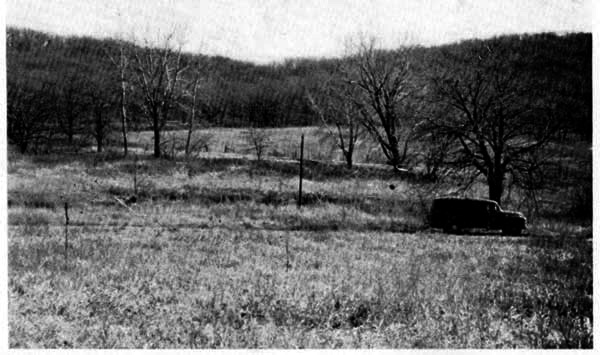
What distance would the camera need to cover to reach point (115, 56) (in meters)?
38.9

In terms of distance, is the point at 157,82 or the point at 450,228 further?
the point at 157,82

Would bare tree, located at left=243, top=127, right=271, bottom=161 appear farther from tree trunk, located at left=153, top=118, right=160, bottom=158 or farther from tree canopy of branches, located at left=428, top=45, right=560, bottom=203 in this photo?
tree canopy of branches, located at left=428, top=45, right=560, bottom=203

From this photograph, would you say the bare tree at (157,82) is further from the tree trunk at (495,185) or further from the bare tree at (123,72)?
the tree trunk at (495,185)

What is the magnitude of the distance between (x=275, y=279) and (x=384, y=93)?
36929mm

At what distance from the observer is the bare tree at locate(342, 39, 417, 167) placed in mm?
41281

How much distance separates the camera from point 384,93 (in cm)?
4506

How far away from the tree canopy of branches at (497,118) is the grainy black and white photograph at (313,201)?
0.13 meters

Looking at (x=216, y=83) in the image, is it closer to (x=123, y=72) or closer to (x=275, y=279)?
(x=123, y=72)

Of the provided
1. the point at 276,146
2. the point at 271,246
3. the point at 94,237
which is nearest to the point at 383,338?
the point at 271,246

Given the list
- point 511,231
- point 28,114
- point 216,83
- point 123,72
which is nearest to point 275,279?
Answer: point 511,231

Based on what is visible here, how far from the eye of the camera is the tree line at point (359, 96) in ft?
77.0

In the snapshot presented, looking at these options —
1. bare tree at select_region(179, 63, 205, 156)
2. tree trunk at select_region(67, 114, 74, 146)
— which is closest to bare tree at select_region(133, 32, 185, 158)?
bare tree at select_region(179, 63, 205, 156)

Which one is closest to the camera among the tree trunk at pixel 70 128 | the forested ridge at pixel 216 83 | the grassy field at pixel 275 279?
the grassy field at pixel 275 279

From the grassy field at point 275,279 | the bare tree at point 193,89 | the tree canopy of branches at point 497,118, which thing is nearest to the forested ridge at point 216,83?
the bare tree at point 193,89
